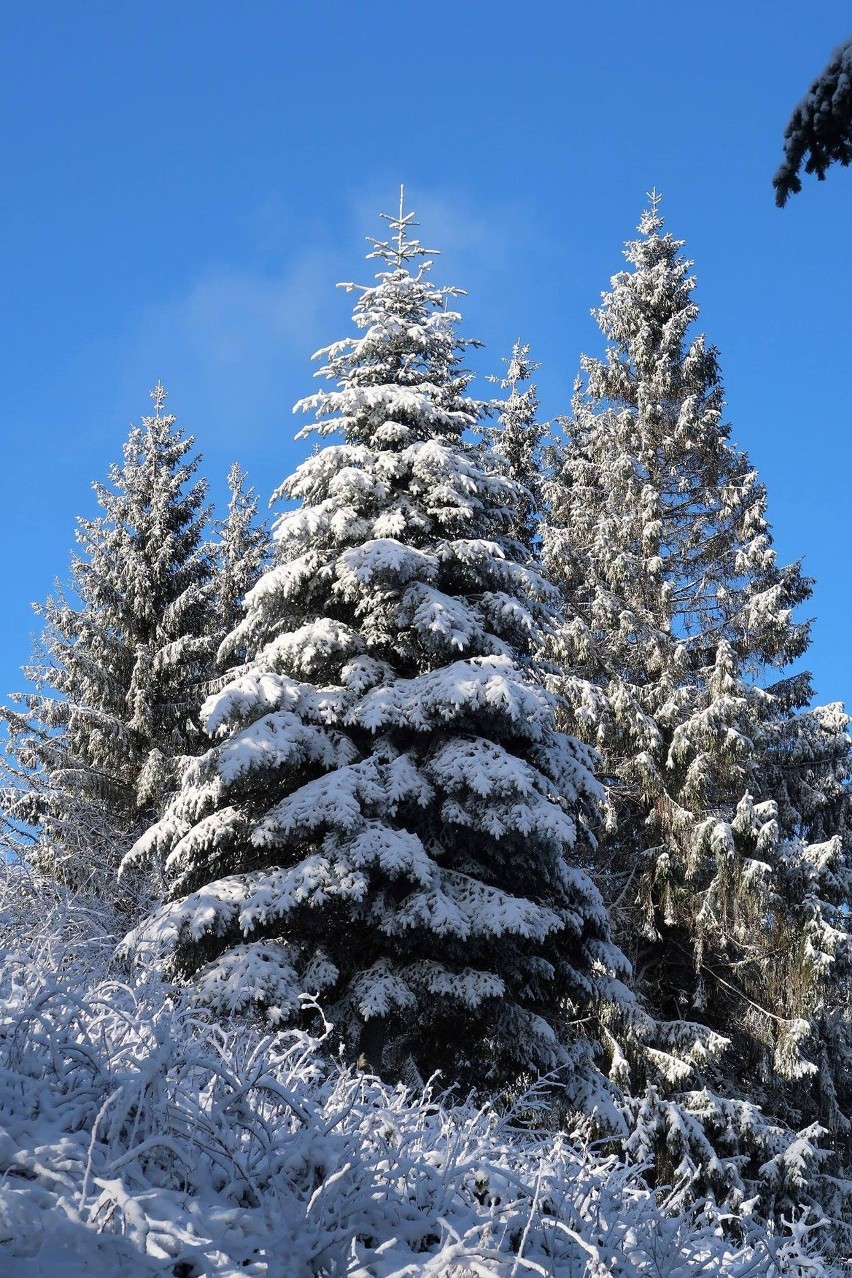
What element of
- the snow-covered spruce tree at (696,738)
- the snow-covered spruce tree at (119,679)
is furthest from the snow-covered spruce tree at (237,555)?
the snow-covered spruce tree at (696,738)

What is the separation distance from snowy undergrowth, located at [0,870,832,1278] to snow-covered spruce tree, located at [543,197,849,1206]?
9.10m

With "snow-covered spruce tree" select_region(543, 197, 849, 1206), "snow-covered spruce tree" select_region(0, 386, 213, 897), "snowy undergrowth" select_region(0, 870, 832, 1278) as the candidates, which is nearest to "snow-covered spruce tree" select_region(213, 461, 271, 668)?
"snow-covered spruce tree" select_region(0, 386, 213, 897)

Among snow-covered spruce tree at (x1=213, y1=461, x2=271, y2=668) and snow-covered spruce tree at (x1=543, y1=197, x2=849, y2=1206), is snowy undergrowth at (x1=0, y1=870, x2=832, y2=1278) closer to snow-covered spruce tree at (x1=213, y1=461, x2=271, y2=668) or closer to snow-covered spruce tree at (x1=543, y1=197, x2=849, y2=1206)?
snow-covered spruce tree at (x1=543, y1=197, x2=849, y2=1206)

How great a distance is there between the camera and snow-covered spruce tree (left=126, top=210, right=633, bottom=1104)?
9.89m

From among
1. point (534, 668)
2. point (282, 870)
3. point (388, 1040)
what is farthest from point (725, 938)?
point (282, 870)

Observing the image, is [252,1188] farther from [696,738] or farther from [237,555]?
[237,555]

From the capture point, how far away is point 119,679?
60.5 ft

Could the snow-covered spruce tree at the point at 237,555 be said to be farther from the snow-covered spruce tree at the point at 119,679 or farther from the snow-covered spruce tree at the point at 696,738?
the snow-covered spruce tree at the point at 696,738

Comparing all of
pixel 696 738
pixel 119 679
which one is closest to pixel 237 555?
pixel 119 679

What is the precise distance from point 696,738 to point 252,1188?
1279cm

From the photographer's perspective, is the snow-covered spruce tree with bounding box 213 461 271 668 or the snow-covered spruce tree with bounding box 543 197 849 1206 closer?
the snow-covered spruce tree with bounding box 543 197 849 1206

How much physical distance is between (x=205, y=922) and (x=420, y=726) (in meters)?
2.86

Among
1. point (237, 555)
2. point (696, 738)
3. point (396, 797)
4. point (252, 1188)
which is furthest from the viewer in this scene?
point (237, 555)

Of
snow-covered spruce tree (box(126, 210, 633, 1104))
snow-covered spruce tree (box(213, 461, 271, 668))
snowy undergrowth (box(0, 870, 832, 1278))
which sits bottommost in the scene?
snowy undergrowth (box(0, 870, 832, 1278))
